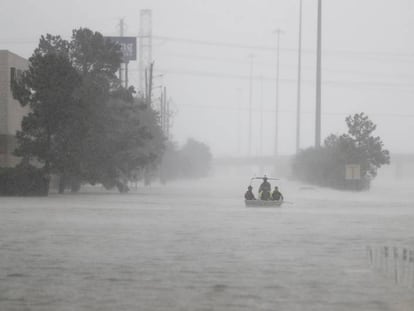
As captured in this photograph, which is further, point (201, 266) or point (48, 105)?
point (48, 105)

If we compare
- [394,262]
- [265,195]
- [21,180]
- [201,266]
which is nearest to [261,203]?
[265,195]

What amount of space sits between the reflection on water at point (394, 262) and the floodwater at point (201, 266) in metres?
0.04

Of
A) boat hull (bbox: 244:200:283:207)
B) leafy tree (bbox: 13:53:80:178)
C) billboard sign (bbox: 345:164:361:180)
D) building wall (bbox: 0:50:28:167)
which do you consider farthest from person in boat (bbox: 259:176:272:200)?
billboard sign (bbox: 345:164:361:180)

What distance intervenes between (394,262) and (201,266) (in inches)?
135

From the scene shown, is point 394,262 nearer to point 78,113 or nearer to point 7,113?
point 78,113

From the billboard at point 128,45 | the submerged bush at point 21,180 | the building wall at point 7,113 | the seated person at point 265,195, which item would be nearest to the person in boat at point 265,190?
the seated person at point 265,195

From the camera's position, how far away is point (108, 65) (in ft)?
170

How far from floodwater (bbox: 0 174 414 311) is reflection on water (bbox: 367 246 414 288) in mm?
40

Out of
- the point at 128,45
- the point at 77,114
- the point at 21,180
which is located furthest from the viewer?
the point at 128,45

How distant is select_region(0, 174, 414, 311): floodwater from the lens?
10.2 m

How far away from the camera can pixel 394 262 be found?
14.3 metres

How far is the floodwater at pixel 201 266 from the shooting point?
33.3ft

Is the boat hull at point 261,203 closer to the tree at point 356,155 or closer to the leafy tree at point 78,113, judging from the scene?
the leafy tree at point 78,113

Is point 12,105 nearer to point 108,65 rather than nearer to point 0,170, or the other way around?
point 108,65
